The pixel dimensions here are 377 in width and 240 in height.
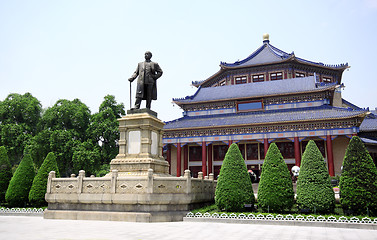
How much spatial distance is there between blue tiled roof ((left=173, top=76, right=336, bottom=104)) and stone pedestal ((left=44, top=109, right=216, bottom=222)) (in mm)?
24678

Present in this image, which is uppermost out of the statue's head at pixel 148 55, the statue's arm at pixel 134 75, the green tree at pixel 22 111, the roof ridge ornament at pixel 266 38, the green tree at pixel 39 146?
the roof ridge ornament at pixel 266 38

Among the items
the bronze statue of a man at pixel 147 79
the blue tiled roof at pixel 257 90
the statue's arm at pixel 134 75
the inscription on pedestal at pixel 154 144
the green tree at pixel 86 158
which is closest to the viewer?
the inscription on pedestal at pixel 154 144

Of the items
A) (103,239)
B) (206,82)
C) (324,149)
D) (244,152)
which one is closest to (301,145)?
(324,149)

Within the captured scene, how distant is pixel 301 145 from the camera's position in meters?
35.4

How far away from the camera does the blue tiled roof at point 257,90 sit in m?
37.1

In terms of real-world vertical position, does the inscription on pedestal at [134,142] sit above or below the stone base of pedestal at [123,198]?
above

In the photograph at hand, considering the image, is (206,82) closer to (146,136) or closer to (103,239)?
(146,136)

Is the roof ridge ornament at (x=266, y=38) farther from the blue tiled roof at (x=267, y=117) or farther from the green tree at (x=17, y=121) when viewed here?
the green tree at (x=17, y=121)

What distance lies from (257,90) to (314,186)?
27.7 m

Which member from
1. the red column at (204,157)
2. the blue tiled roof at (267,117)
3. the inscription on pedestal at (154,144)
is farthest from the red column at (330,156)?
the inscription on pedestal at (154,144)

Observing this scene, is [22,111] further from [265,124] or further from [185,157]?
[265,124]

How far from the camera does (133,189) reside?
13.1m

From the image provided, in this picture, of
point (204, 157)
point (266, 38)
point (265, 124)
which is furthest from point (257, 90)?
point (266, 38)

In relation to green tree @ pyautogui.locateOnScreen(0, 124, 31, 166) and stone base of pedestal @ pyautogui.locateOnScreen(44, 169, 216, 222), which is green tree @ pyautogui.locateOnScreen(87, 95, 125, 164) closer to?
green tree @ pyautogui.locateOnScreen(0, 124, 31, 166)
